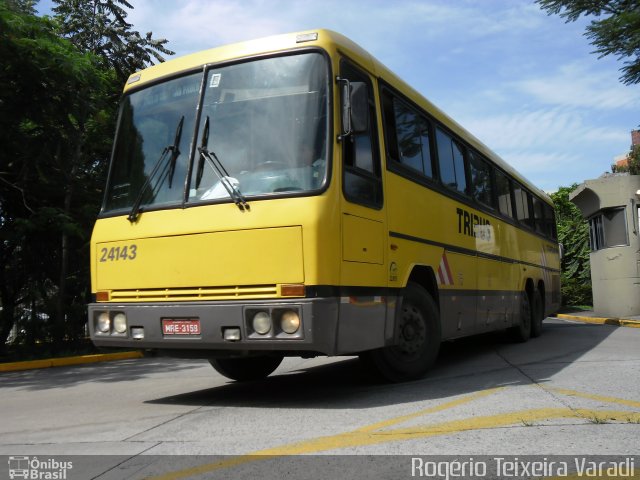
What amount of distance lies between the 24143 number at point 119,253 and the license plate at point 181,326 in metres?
0.75

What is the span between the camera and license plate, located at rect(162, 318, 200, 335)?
5.49 metres

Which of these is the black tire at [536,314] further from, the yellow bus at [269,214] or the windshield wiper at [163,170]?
the windshield wiper at [163,170]

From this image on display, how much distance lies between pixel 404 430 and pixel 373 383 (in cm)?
221

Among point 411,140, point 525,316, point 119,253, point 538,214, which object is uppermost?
point 538,214

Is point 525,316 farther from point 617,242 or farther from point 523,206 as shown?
point 617,242

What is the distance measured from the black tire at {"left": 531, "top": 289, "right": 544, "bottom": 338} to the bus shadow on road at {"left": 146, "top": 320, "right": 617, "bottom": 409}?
8.52 feet

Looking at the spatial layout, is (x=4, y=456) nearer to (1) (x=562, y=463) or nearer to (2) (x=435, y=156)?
(1) (x=562, y=463)

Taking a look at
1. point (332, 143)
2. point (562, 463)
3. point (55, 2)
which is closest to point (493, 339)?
point (332, 143)

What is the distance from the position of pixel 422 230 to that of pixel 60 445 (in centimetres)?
421

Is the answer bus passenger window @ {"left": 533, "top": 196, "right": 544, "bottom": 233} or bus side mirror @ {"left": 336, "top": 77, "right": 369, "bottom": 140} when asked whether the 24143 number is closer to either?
bus side mirror @ {"left": 336, "top": 77, "right": 369, "bottom": 140}

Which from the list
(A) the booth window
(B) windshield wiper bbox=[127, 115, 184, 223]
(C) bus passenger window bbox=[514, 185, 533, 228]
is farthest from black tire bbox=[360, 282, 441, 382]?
(A) the booth window

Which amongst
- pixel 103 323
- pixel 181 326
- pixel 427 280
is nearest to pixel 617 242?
pixel 427 280

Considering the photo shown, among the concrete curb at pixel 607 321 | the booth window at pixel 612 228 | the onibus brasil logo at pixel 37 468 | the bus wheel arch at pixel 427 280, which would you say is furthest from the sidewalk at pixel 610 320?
the onibus brasil logo at pixel 37 468

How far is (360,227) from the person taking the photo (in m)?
5.66
